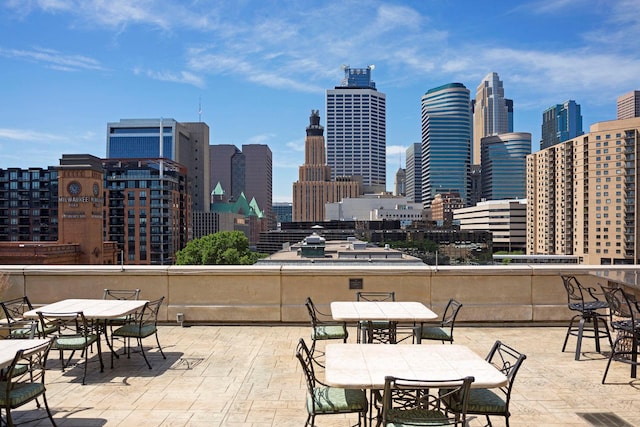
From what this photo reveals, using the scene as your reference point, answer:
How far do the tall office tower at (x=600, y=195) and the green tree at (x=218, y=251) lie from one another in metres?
79.0

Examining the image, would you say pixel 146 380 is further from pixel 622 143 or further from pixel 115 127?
pixel 115 127

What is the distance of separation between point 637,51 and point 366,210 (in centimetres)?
12305

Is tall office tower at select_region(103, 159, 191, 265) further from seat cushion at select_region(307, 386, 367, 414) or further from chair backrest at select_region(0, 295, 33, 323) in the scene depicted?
seat cushion at select_region(307, 386, 367, 414)

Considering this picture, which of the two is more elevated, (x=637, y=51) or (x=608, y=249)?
(x=637, y=51)

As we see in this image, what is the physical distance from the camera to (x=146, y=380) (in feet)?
19.9

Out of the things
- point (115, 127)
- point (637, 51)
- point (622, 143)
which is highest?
point (637, 51)

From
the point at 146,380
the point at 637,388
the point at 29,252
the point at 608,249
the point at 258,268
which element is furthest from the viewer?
the point at 608,249

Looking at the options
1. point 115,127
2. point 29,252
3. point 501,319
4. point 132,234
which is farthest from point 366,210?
point 501,319

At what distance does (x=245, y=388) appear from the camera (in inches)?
225

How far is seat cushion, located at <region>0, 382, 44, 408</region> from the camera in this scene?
158 inches

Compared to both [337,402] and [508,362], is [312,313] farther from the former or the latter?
[508,362]

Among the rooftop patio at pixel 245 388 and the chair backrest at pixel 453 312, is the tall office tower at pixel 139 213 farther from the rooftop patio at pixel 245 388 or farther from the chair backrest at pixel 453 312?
the chair backrest at pixel 453 312

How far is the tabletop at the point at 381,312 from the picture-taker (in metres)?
5.77

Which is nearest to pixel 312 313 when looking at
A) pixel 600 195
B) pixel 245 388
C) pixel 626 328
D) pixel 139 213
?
pixel 245 388
